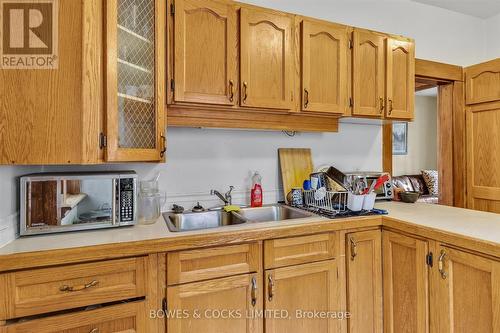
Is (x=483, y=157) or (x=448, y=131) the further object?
(x=448, y=131)

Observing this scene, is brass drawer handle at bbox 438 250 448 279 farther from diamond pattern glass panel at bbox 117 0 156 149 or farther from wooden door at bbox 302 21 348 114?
diamond pattern glass panel at bbox 117 0 156 149

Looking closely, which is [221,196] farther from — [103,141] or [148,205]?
[103,141]

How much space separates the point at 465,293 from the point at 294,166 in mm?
1208

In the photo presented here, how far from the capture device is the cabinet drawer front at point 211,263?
1.29 m

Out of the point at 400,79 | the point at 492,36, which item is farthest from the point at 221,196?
the point at 492,36

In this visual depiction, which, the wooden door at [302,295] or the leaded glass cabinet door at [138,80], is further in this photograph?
the wooden door at [302,295]

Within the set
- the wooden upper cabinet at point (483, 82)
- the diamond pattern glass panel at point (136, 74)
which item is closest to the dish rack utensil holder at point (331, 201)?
the diamond pattern glass panel at point (136, 74)

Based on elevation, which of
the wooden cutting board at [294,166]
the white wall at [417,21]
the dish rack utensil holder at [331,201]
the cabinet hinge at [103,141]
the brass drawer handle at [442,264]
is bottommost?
the brass drawer handle at [442,264]

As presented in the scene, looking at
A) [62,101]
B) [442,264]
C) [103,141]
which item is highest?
[62,101]

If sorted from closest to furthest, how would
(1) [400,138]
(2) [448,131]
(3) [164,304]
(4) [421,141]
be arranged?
1. (3) [164,304]
2. (2) [448,131]
3. (1) [400,138]
4. (4) [421,141]

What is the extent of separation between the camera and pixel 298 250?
1.53 m

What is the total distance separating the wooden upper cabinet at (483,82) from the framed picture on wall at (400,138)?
111 inches

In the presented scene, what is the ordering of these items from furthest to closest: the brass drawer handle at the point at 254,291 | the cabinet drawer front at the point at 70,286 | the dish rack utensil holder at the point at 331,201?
the dish rack utensil holder at the point at 331,201
the brass drawer handle at the point at 254,291
the cabinet drawer front at the point at 70,286

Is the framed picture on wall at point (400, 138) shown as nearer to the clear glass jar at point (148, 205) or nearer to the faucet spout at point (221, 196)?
the faucet spout at point (221, 196)
